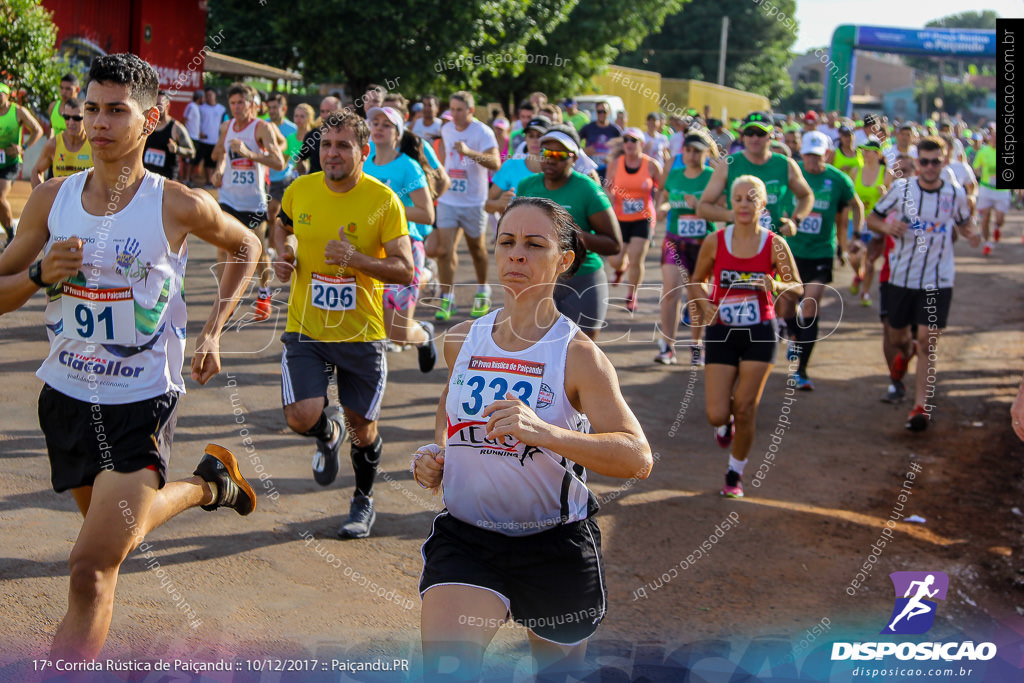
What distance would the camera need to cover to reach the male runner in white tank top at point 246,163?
10.2m

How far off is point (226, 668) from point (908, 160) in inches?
334

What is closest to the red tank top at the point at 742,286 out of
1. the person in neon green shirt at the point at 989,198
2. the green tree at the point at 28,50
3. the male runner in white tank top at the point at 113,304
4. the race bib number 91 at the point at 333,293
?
the race bib number 91 at the point at 333,293

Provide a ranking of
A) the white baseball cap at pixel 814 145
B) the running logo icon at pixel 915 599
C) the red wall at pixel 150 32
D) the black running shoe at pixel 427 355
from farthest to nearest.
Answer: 1. the red wall at pixel 150 32
2. the white baseball cap at pixel 814 145
3. the black running shoe at pixel 427 355
4. the running logo icon at pixel 915 599

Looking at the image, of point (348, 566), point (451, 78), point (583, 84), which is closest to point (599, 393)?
point (348, 566)

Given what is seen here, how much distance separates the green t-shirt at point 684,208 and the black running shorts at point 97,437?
23.0 ft

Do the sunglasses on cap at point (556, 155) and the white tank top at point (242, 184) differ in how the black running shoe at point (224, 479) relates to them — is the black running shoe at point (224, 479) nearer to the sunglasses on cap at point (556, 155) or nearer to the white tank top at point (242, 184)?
the sunglasses on cap at point (556, 155)

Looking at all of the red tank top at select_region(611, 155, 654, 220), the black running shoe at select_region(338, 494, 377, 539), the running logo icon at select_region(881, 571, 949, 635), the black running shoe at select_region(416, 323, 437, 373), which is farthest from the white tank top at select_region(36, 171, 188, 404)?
the red tank top at select_region(611, 155, 654, 220)

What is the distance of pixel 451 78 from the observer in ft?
70.7

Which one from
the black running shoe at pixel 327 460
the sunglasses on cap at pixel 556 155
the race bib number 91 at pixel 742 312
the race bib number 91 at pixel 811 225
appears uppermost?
the sunglasses on cap at pixel 556 155

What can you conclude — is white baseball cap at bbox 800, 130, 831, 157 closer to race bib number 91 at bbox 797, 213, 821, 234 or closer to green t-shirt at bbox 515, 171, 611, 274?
race bib number 91 at bbox 797, 213, 821, 234

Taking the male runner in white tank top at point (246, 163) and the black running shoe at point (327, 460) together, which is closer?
the black running shoe at point (327, 460)

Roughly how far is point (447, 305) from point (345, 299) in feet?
17.7

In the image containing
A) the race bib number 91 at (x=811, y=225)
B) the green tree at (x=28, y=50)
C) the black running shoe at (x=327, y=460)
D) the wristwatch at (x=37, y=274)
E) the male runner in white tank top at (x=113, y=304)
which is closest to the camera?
the wristwatch at (x=37, y=274)

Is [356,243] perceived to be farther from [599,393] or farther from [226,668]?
[599,393]
